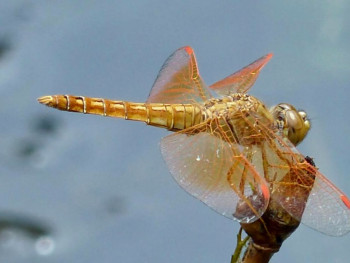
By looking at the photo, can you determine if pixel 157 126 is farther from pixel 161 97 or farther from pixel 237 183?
pixel 237 183

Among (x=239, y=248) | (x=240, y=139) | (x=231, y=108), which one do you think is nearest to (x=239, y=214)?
(x=239, y=248)

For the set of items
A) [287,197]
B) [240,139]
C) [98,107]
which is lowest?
[287,197]

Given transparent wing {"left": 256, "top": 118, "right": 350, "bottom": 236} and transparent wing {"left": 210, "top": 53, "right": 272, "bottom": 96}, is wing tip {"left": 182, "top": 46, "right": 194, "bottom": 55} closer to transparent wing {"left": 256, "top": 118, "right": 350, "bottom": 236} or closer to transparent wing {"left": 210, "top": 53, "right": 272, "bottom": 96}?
transparent wing {"left": 210, "top": 53, "right": 272, "bottom": 96}

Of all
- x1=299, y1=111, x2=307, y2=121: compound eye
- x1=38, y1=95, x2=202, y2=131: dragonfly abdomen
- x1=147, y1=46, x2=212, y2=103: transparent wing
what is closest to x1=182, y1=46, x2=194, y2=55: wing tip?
x1=147, y1=46, x2=212, y2=103: transparent wing

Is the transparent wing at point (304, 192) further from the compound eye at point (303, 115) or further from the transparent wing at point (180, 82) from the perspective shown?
the transparent wing at point (180, 82)

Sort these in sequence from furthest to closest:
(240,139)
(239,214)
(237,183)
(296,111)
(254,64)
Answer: (254,64) → (296,111) → (240,139) → (237,183) → (239,214)

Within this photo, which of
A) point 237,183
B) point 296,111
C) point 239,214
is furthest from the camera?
point 296,111

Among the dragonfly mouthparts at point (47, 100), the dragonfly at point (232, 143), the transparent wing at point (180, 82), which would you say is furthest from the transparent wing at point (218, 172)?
the dragonfly mouthparts at point (47, 100)
